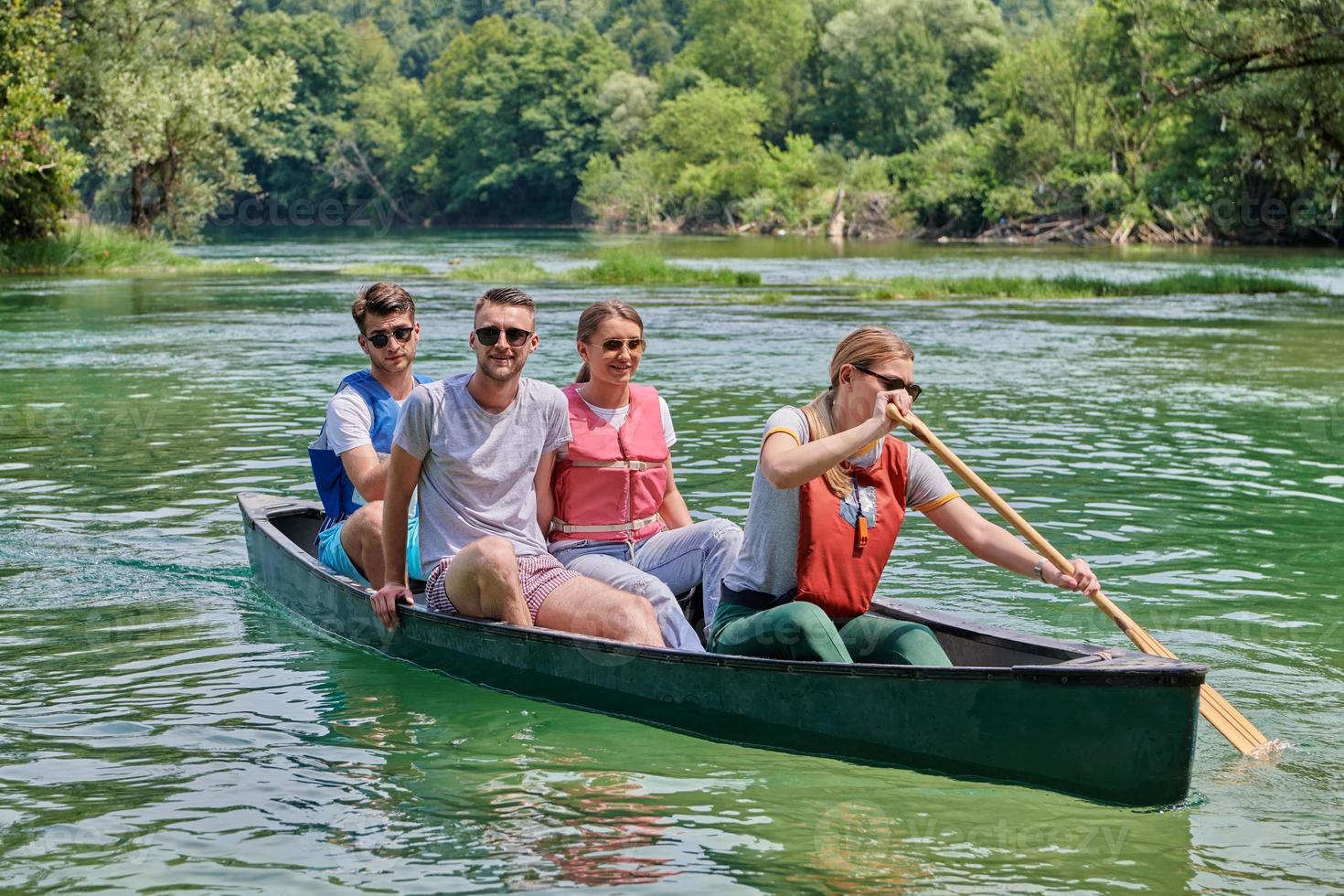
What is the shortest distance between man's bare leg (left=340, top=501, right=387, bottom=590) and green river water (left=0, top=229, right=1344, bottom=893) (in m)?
0.40

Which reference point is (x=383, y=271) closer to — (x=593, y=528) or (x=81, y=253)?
(x=81, y=253)

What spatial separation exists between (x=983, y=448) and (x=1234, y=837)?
7785 mm

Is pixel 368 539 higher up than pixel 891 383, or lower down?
lower down

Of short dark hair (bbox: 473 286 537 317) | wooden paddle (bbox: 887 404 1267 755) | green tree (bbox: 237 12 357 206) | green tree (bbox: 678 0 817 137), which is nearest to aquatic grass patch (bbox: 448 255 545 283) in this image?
short dark hair (bbox: 473 286 537 317)

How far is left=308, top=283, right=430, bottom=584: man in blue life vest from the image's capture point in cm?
667

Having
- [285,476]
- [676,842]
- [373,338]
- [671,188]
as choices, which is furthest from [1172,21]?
[671,188]

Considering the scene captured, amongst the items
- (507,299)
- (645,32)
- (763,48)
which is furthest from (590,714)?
(645,32)

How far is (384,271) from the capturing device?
118 ft

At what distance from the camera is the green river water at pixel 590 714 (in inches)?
185

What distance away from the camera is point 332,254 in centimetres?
4675

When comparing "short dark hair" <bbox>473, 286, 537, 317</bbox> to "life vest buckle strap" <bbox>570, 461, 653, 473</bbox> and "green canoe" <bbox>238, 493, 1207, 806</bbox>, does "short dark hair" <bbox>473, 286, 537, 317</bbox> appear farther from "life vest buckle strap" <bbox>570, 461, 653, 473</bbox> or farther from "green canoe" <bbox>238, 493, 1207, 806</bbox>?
"green canoe" <bbox>238, 493, 1207, 806</bbox>

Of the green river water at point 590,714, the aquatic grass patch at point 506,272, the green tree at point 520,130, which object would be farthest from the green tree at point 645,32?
the green river water at point 590,714

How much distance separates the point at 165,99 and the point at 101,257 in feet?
14.9

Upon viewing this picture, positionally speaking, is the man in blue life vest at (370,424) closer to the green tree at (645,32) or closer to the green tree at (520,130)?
the green tree at (520,130)
